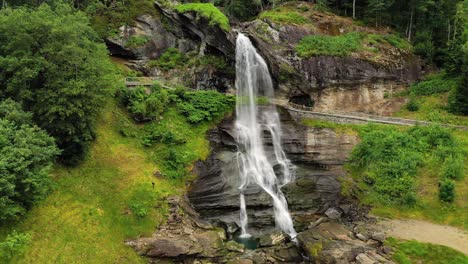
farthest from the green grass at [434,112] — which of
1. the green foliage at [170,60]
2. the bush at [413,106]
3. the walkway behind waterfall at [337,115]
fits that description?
the green foliage at [170,60]

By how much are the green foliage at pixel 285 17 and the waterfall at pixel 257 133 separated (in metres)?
7.26

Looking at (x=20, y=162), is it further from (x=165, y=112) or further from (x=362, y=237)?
(x=362, y=237)

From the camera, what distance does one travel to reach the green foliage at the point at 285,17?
4791 cm

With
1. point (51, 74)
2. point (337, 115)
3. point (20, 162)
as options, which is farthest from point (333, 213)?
point (51, 74)

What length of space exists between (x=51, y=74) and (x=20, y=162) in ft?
26.6

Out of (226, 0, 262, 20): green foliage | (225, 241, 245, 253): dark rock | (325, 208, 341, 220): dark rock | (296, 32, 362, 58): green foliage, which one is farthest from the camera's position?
(226, 0, 262, 20): green foliage

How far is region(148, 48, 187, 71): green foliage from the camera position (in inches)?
1745

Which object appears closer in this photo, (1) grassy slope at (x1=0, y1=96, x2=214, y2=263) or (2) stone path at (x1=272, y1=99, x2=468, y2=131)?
(1) grassy slope at (x1=0, y1=96, x2=214, y2=263)

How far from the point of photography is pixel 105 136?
1289 inches

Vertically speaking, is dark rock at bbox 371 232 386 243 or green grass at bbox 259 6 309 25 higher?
green grass at bbox 259 6 309 25

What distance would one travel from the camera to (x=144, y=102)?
120 ft

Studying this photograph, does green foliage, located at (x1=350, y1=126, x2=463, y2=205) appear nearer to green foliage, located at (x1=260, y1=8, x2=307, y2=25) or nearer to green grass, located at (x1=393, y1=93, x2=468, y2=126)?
green grass, located at (x1=393, y1=93, x2=468, y2=126)

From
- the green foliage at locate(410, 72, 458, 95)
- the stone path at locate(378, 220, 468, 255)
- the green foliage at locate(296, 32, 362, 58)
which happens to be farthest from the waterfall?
the green foliage at locate(410, 72, 458, 95)

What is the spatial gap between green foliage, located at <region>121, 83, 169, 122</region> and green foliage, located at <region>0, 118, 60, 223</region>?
12382 mm
